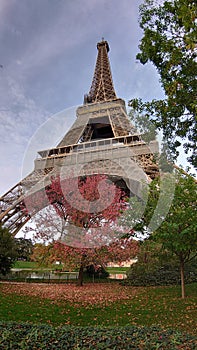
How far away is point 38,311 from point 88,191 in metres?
6.76

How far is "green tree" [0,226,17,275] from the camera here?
1648cm

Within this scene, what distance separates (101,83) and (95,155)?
1258 cm

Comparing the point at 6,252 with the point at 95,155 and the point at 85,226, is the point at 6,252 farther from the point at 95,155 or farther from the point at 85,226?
the point at 95,155

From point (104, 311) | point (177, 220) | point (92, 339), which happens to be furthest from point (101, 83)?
point (92, 339)

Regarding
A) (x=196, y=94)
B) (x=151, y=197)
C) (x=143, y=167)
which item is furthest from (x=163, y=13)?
(x=143, y=167)

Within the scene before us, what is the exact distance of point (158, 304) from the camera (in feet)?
30.1

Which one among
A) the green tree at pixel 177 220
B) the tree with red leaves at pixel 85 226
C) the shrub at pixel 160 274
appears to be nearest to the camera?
the green tree at pixel 177 220

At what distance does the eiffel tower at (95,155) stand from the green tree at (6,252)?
4.54m

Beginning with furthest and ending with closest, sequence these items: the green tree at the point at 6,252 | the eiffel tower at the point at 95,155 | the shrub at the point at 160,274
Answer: the eiffel tower at the point at 95,155 → the green tree at the point at 6,252 → the shrub at the point at 160,274

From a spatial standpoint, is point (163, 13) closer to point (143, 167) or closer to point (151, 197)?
point (151, 197)

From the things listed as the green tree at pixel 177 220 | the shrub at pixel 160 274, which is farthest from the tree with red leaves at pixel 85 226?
the shrub at pixel 160 274

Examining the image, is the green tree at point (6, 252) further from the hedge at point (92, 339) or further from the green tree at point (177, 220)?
the hedge at point (92, 339)

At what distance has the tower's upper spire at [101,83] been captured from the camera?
32.5 m

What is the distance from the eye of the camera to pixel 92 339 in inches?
149
